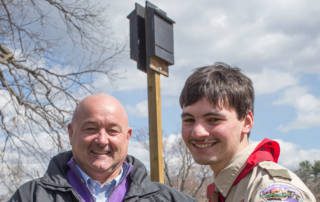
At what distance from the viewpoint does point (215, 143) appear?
250cm

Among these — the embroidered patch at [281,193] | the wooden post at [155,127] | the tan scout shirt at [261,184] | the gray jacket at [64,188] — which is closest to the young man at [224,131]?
the tan scout shirt at [261,184]

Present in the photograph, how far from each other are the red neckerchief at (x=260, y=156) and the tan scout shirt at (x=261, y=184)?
22 millimetres

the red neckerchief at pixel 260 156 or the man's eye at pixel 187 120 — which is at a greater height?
the man's eye at pixel 187 120

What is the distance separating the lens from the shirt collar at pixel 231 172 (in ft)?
7.94

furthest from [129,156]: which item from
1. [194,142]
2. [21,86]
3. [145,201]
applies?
[21,86]

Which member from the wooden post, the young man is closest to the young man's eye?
the young man

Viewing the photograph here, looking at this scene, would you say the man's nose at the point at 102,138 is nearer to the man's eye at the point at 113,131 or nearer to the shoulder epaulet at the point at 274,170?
the man's eye at the point at 113,131

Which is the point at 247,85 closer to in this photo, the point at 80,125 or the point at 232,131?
the point at 232,131

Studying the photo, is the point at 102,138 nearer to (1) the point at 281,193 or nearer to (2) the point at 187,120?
(2) the point at 187,120

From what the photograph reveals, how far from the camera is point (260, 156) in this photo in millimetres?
2393

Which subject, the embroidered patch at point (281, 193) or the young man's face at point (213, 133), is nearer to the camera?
the embroidered patch at point (281, 193)

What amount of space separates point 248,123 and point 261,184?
51 cm

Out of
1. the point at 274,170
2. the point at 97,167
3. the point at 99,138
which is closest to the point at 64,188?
the point at 97,167

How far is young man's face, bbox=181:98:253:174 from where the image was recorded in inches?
97.5
